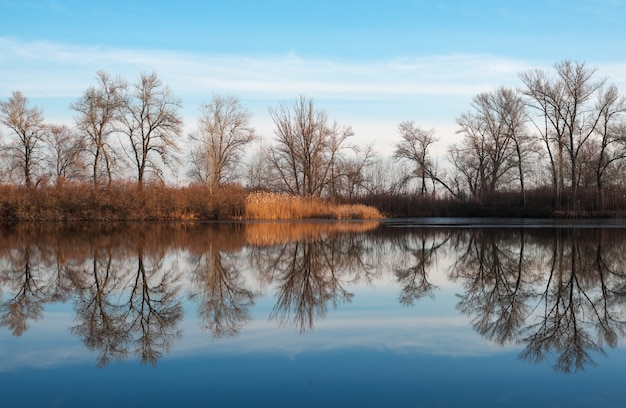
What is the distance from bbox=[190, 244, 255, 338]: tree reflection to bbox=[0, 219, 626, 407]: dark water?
3 cm

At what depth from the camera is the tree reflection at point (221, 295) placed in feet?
20.9

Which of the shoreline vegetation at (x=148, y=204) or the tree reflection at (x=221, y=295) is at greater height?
the shoreline vegetation at (x=148, y=204)

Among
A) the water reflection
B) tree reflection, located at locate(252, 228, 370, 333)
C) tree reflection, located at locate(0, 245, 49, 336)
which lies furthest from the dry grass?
tree reflection, located at locate(0, 245, 49, 336)

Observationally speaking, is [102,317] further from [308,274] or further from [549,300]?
[549,300]

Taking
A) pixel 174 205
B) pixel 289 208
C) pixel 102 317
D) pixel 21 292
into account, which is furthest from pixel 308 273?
pixel 174 205

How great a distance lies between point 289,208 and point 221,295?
81.1ft

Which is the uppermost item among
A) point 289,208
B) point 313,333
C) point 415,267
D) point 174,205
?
point 174,205

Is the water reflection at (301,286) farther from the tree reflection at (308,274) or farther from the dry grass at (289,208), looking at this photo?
the dry grass at (289,208)

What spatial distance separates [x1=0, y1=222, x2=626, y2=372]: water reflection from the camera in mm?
5816

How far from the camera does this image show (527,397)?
395cm

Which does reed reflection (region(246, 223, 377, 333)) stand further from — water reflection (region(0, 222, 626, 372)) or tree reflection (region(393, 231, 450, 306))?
tree reflection (region(393, 231, 450, 306))

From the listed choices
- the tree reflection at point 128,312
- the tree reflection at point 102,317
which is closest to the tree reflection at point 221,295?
the tree reflection at point 128,312

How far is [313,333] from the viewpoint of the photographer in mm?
5902

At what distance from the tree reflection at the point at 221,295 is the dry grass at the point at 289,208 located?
20.1 m
